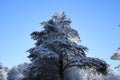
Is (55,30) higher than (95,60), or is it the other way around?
(55,30)

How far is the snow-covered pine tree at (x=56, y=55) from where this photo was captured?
65.5 feet

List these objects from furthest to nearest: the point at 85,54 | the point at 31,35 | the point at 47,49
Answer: the point at 31,35 → the point at 85,54 → the point at 47,49

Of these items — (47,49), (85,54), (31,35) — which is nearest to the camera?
(47,49)

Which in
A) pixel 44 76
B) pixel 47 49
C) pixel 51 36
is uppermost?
pixel 51 36

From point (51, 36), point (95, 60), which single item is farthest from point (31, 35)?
point (95, 60)

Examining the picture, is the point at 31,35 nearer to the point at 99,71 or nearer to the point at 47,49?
the point at 47,49

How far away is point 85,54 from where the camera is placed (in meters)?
21.2

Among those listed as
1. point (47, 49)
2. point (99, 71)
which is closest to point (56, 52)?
point (47, 49)

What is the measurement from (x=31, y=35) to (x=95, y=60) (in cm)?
706

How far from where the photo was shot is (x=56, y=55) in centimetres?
1933

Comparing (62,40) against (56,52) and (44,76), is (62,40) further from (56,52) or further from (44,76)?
(44,76)

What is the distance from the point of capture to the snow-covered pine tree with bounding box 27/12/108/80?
20.0 m

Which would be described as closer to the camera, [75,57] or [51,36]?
[75,57]

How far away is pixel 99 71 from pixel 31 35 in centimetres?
771
